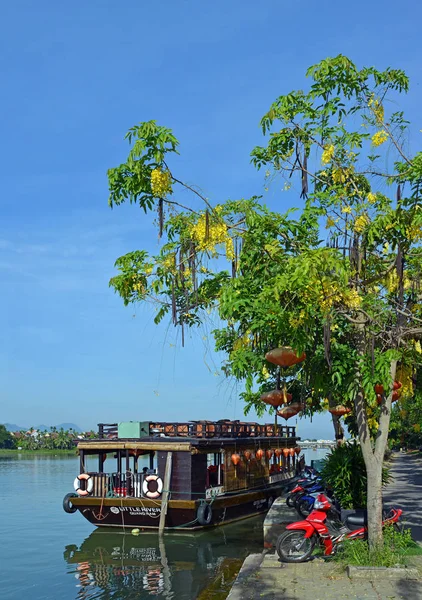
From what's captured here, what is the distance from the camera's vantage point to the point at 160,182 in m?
10.1

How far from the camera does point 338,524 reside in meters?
13.4

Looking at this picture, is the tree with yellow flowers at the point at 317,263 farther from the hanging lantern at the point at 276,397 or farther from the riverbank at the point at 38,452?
the riverbank at the point at 38,452

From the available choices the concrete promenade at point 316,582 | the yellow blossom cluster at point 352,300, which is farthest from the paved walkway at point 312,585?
the yellow blossom cluster at point 352,300

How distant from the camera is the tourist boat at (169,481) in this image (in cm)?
1961

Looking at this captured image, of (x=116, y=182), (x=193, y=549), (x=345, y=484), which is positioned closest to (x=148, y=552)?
(x=193, y=549)

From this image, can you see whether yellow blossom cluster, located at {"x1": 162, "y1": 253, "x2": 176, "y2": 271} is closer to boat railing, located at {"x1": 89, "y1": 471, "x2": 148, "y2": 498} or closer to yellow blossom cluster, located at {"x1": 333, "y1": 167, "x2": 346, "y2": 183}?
yellow blossom cluster, located at {"x1": 333, "y1": 167, "x2": 346, "y2": 183}

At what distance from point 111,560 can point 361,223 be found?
11.5m

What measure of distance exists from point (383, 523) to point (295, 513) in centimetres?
739

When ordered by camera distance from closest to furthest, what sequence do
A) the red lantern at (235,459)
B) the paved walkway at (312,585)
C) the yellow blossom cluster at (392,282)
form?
1. the paved walkway at (312,585)
2. the yellow blossom cluster at (392,282)
3. the red lantern at (235,459)

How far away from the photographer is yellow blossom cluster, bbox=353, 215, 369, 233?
11167 mm

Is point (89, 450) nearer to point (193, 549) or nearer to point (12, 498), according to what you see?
point (193, 549)

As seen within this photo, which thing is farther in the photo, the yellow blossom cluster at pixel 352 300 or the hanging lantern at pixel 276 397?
the hanging lantern at pixel 276 397

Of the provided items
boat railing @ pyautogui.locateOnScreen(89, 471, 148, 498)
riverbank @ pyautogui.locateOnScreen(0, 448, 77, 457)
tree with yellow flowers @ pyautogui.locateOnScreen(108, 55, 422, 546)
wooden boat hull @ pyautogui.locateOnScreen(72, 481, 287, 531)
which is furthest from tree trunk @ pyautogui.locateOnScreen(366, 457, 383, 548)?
riverbank @ pyautogui.locateOnScreen(0, 448, 77, 457)

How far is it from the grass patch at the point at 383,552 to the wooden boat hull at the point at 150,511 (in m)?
8.94
